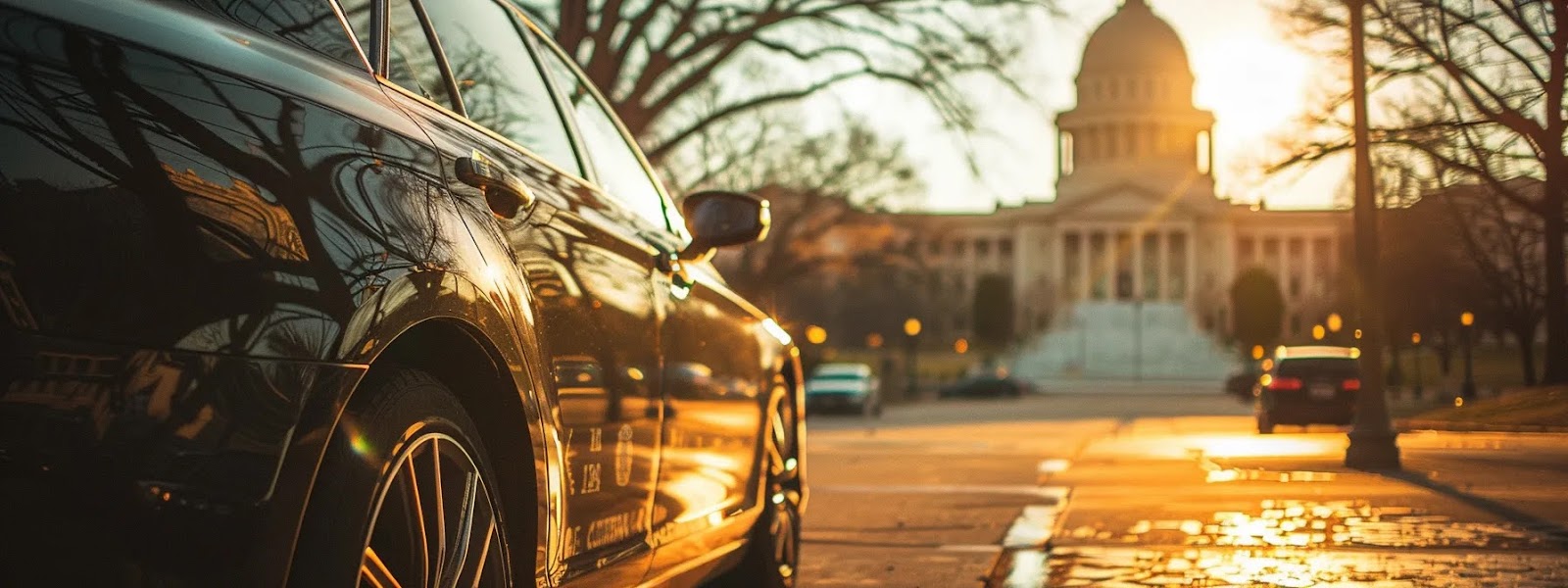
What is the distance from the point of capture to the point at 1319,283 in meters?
A: 127

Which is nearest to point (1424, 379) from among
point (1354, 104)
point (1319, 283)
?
point (1354, 104)

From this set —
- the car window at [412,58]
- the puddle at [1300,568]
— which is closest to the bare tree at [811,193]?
the puddle at [1300,568]

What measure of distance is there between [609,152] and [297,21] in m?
2.09

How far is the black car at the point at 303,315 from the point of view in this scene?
194 cm

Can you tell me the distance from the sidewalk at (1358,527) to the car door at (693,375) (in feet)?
5.38

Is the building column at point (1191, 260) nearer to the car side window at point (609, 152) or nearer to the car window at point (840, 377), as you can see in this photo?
the car window at point (840, 377)

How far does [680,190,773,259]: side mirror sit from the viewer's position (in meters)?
4.82

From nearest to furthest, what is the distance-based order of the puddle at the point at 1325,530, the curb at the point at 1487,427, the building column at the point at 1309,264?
the curb at the point at 1487,427 < the puddle at the point at 1325,530 < the building column at the point at 1309,264

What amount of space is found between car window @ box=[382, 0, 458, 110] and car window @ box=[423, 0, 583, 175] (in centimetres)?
8

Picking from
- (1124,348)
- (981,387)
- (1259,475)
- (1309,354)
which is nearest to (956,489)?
(1259,475)

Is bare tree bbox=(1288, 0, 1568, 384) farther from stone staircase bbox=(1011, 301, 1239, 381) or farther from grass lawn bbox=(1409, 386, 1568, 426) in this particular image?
stone staircase bbox=(1011, 301, 1239, 381)

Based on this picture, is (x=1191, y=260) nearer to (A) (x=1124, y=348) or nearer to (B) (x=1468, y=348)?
(A) (x=1124, y=348)

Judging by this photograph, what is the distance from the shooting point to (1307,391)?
84.2 ft

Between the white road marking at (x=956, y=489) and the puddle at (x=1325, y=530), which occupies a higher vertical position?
the puddle at (x=1325, y=530)
